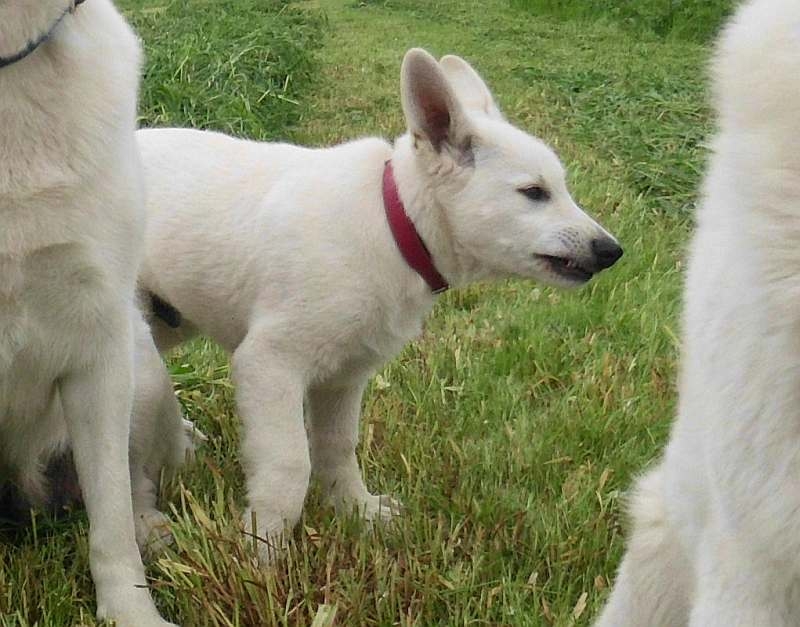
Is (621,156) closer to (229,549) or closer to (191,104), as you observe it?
(191,104)

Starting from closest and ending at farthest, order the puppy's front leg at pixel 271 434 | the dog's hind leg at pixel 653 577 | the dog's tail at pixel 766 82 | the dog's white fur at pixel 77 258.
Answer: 1. the dog's tail at pixel 766 82
2. the dog's hind leg at pixel 653 577
3. the dog's white fur at pixel 77 258
4. the puppy's front leg at pixel 271 434

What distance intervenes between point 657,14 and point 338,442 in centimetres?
1296

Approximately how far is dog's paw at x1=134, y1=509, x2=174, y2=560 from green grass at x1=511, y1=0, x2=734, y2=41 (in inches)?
479

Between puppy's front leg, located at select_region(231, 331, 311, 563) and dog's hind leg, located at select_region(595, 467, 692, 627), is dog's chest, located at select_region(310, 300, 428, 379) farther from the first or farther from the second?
dog's hind leg, located at select_region(595, 467, 692, 627)

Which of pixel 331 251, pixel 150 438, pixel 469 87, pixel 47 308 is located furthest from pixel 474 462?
pixel 47 308

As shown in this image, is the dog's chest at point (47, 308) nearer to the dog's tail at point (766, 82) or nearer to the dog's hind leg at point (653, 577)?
the dog's hind leg at point (653, 577)

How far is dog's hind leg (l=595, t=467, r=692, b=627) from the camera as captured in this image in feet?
5.81

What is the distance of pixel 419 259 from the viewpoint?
9.05ft

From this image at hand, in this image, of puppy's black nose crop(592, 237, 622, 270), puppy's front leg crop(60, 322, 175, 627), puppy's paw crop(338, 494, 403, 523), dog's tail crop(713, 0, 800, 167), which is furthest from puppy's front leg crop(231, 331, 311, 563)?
dog's tail crop(713, 0, 800, 167)

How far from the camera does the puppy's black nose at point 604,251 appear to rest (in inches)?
112

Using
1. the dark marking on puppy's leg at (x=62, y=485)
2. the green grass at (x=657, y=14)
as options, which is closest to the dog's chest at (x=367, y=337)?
the dark marking on puppy's leg at (x=62, y=485)

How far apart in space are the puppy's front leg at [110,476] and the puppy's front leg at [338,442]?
2.22 ft

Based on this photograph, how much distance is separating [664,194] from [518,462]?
3.41 meters

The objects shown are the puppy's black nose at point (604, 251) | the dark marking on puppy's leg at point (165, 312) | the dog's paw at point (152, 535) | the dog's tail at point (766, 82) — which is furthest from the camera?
the dark marking on puppy's leg at point (165, 312)
